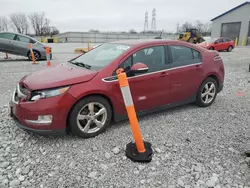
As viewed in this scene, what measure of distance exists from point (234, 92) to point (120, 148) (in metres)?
4.27

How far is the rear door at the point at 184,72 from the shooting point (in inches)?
150

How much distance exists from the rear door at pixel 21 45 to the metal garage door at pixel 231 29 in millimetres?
28536

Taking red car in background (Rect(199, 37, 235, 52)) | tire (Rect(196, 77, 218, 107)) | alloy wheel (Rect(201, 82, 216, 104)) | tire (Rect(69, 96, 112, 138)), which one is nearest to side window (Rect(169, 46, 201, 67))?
tire (Rect(196, 77, 218, 107))

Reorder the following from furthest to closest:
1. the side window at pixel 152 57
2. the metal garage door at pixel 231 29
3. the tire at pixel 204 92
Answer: the metal garage door at pixel 231 29
the tire at pixel 204 92
the side window at pixel 152 57

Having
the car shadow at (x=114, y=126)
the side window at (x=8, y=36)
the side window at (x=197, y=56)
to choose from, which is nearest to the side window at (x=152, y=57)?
the side window at (x=197, y=56)

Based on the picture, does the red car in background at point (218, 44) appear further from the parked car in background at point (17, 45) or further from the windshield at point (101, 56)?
the windshield at point (101, 56)

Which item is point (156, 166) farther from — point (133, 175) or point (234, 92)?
point (234, 92)

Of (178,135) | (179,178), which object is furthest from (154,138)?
(179,178)

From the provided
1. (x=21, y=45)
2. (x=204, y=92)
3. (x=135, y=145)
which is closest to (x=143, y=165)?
(x=135, y=145)

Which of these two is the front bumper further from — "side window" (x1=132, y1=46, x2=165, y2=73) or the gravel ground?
"side window" (x1=132, y1=46, x2=165, y2=73)

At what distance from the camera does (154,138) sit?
317 centimetres

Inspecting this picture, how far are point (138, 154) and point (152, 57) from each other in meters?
1.78

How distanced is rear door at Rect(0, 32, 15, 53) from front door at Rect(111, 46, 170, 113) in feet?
34.2

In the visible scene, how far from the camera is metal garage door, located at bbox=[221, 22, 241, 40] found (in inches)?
1133
